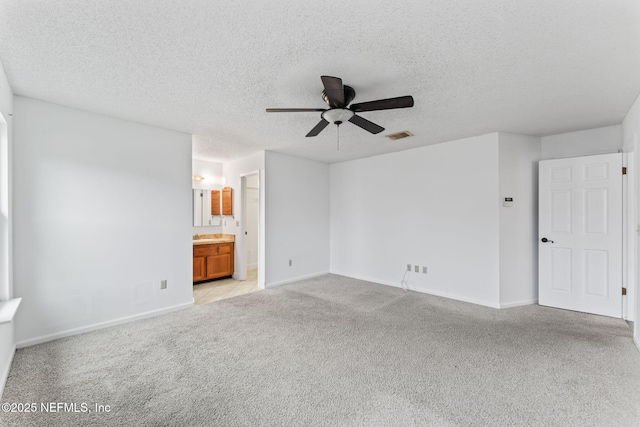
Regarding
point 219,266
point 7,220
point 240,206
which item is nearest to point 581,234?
point 240,206

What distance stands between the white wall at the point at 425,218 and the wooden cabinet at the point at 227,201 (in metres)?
2.11

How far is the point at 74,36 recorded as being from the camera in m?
1.83

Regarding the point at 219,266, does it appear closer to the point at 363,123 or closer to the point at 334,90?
the point at 363,123

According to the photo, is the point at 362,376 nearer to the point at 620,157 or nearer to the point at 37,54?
the point at 37,54

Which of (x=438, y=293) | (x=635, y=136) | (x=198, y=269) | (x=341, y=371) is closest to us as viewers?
(x=341, y=371)

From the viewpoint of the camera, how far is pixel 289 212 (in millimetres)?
5383

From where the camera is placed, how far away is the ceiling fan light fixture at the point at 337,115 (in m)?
2.41

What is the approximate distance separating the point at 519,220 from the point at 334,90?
137 inches

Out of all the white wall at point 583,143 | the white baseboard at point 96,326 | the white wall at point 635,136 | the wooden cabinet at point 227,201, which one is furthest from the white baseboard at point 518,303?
the wooden cabinet at point 227,201

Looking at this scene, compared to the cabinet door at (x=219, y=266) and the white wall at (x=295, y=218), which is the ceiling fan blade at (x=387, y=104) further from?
the cabinet door at (x=219, y=266)

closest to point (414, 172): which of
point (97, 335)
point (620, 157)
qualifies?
point (620, 157)

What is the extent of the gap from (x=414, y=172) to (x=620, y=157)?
2.46m

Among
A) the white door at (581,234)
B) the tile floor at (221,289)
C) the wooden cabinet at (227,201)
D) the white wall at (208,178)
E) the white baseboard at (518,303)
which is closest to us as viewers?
the white door at (581,234)

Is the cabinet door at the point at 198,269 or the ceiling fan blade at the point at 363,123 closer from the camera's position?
the ceiling fan blade at the point at 363,123
